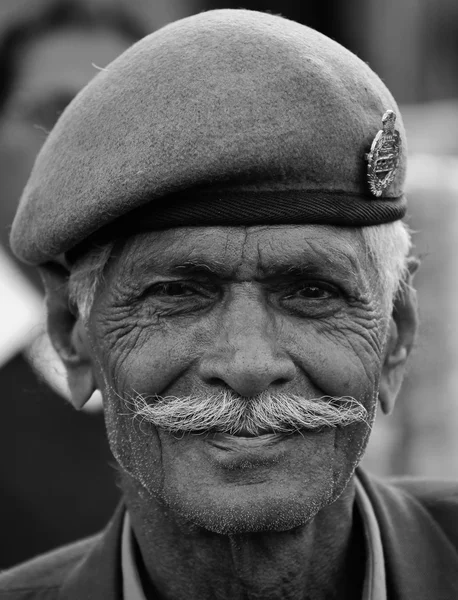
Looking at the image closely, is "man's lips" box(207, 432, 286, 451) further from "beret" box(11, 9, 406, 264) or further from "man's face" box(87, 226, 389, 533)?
"beret" box(11, 9, 406, 264)

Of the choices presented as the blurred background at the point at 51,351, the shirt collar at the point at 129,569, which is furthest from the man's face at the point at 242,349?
the blurred background at the point at 51,351

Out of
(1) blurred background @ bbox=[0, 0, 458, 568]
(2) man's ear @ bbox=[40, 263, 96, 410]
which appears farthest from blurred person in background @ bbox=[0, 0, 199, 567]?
(2) man's ear @ bbox=[40, 263, 96, 410]

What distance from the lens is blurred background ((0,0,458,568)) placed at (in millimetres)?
5289

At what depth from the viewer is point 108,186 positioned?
279cm

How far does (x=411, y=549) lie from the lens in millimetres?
3135

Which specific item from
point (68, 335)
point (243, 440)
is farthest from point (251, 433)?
point (68, 335)

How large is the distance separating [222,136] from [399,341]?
0.92 metres

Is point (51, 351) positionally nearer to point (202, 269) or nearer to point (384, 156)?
point (202, 269)

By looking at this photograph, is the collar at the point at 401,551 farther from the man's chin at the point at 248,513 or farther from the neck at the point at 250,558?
the man's chin at the point at 248,513

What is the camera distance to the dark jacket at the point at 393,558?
306cm

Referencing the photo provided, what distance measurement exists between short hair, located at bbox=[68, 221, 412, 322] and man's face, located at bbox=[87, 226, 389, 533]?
0.04 meters

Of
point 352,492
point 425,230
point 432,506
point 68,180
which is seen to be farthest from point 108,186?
point 425,230

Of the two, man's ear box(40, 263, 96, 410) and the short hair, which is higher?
the short hair

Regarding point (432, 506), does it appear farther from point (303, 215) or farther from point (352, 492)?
point (303, 215)
